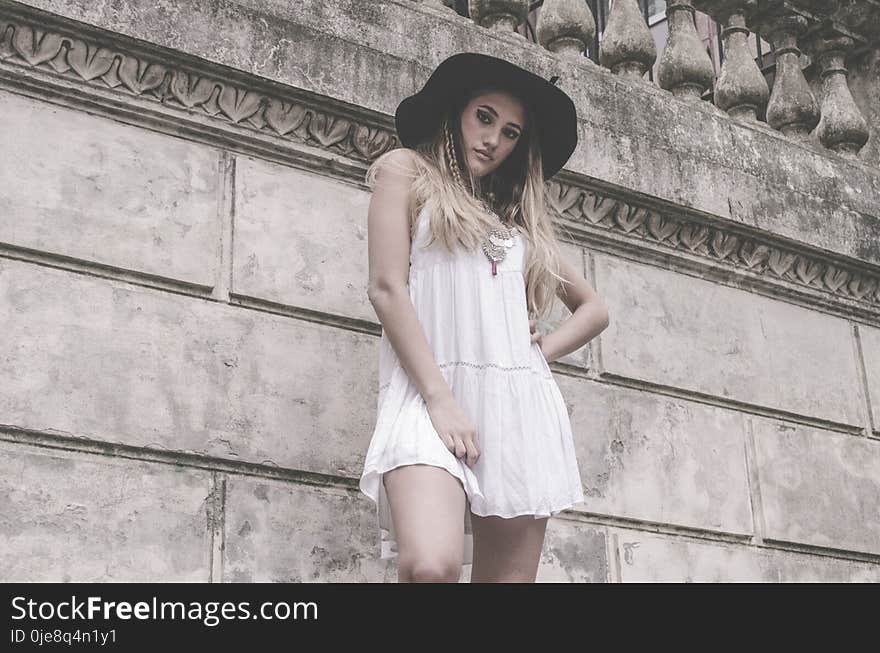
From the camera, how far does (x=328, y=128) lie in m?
5.50

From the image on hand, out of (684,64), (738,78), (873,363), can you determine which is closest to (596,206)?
(684,64)

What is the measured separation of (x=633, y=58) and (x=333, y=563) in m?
2.94

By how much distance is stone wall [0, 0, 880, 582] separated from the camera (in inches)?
185

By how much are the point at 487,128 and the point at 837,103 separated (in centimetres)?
345

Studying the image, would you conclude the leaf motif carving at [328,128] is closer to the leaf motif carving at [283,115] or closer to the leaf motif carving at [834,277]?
the leaf motif carving at [283,115]

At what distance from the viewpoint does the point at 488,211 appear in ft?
15.3

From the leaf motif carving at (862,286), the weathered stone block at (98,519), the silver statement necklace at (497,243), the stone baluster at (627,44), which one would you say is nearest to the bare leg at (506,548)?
the silver statement necklace at (497,243)

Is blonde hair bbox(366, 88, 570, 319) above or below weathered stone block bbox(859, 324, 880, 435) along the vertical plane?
below

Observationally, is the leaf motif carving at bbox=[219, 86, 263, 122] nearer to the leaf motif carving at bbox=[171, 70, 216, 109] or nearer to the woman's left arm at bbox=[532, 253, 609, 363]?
the leaf motif carving at bbox=[171, 70, 216, 109]

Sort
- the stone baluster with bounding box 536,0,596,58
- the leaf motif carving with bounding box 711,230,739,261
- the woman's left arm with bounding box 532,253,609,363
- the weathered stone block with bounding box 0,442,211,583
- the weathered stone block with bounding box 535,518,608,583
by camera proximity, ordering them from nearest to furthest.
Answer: the weathered stone block with bounding box 0,442,211,583 < the woman's left arm with bounding box 532,253,609,363 < the weathered stone block with bounding box 535,518,608,583 < the stone baluster with bounding box 536,0,596,58 < the leaf motif carving with bounding box 711,230,739,261

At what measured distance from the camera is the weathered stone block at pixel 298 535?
482 cm

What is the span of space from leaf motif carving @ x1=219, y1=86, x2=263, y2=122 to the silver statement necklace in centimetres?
121

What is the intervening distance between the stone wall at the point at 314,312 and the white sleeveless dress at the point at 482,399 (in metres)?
0.78

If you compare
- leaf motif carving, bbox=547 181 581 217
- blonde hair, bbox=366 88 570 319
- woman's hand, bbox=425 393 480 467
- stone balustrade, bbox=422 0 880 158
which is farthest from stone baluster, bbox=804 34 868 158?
woman's hand, bbox=425 393 480 467
